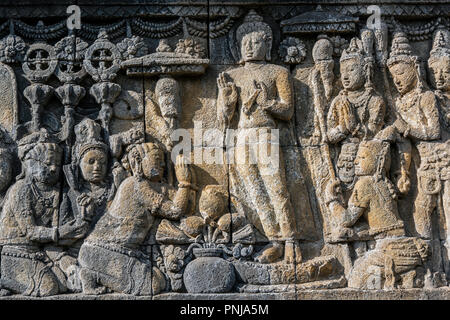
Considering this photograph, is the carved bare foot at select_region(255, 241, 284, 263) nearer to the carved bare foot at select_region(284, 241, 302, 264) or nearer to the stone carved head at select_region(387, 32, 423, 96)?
the carved bare foot at select_region(284, 241, 302, 264)

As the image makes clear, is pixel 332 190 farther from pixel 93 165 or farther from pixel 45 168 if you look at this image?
pixel 45 168

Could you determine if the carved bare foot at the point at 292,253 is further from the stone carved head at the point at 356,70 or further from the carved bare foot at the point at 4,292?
the carved bare foot at the point at 4,292

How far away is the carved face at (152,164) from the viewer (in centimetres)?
835

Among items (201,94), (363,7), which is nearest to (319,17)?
(363,7)

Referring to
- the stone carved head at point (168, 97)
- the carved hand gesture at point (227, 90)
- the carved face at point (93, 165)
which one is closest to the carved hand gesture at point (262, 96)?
the carved hand gesture at point (227, 90)

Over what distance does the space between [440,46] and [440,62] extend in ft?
0.72

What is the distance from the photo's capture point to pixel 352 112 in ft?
28.0

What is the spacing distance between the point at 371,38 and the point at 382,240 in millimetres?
2317

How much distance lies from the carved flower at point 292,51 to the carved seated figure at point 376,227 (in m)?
1.25

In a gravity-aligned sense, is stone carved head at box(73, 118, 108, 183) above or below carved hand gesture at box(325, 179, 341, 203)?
above

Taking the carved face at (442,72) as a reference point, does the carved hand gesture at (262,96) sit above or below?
below

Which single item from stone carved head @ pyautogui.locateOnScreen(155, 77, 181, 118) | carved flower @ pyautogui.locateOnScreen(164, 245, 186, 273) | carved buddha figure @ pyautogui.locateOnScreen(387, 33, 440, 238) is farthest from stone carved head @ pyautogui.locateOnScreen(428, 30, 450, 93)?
carved flower @ pyautogui.locateOnScreen(164, 245, 186, 273)

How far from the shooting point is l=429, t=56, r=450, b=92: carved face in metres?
8.60
